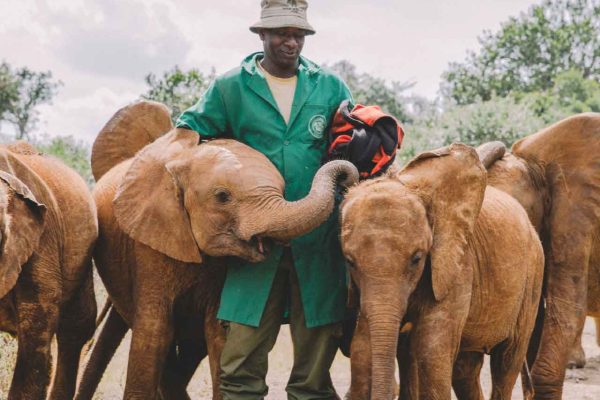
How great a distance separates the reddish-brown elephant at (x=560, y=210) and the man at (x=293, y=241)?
7.32 ft

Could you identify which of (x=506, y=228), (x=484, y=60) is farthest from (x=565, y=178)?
(x=484, y=60)

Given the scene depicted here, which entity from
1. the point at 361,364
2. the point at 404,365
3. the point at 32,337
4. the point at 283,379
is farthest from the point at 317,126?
the point at 283,379

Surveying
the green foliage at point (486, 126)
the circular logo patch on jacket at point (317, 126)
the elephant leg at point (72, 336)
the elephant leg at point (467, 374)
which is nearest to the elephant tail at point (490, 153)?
the elephant leg at point (467, 374)

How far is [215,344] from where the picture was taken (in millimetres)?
6086

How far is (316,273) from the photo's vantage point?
5766 millimetres

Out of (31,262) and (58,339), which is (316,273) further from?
(58,339)

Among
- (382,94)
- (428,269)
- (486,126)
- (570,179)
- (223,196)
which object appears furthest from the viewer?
(382,94)

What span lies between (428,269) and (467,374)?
198cm

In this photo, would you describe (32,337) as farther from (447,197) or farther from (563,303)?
(563,303)

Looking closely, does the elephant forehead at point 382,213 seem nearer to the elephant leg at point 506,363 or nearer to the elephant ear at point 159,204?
the elephant ear at point 159,204

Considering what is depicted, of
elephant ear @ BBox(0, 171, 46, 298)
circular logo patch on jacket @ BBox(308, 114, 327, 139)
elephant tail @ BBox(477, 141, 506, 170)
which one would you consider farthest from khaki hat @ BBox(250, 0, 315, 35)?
elephant tail @ BBox(477, 141, 506, 170)

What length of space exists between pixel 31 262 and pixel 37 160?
96 cm

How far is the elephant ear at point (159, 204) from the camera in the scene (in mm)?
5910

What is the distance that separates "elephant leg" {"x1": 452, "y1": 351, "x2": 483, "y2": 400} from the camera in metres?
7.23
